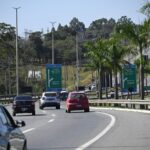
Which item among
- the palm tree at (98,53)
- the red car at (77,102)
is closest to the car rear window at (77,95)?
the red car at (77,102)

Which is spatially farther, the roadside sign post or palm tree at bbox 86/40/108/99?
the roadside sign post

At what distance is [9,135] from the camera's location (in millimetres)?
10977

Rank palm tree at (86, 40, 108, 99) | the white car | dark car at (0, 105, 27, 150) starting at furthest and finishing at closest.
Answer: palm tree at (86, 40, 108, 99)
the white car
dark car at (0, 105, 27, 150)

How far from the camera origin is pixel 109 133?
2380 centimetres

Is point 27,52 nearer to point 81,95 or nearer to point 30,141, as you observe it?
point 81,95

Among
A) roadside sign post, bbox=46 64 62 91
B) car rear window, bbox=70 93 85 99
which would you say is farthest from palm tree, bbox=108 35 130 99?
car rear window, bbox=70 93 85 99

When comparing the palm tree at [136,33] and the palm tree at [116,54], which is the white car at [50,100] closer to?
the palm tree at [116,54]

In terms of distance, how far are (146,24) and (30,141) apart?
103 ft

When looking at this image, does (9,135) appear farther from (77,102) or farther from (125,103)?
(125,103)

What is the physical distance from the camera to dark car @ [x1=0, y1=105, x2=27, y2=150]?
10352 mm

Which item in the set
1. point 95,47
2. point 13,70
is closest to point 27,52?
point 13,70

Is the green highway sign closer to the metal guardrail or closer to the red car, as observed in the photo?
the metal guardrail

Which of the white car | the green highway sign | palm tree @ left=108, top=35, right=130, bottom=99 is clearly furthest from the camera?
palm tree @ left=108, top=35, right=130, bottom=99

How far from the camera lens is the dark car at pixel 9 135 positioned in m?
10.4
